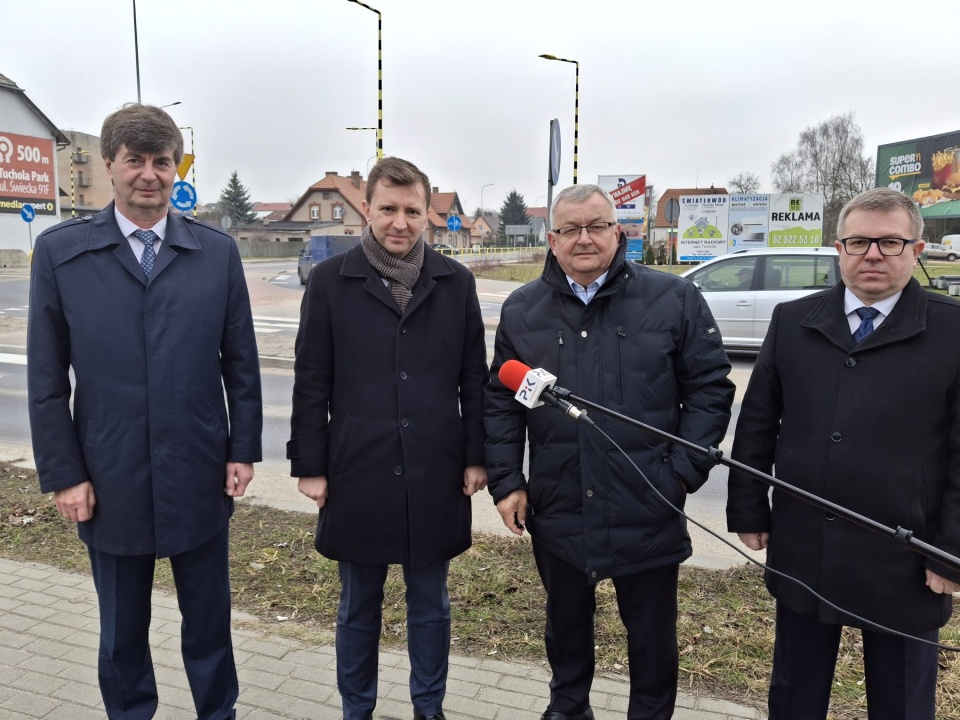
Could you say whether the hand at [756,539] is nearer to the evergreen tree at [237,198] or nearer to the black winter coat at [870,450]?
the black winter coat at [870,450]

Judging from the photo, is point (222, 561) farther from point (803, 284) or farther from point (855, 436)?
point (803, 284)

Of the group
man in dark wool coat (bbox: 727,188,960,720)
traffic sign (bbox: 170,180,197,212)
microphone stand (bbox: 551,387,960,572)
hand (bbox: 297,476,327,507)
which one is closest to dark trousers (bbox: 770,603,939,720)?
man in dark wool coat (bbox: 727,188,960,720)

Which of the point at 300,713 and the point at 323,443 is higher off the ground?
the point at 323,443

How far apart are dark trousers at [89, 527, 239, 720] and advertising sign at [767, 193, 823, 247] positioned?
24.7 metres

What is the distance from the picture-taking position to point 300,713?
3.04 meters

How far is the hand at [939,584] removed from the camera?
2230mm

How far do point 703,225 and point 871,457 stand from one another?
24.4 metres

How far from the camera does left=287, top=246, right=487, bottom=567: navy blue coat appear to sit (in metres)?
2.81

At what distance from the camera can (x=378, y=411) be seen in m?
2.81

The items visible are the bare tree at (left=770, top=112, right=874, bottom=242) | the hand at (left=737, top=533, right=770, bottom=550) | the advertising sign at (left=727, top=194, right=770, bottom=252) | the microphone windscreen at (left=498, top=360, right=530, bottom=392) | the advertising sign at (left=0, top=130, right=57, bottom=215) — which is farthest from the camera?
the bare tree at (left=770, top=112, right=874, bottom=242)

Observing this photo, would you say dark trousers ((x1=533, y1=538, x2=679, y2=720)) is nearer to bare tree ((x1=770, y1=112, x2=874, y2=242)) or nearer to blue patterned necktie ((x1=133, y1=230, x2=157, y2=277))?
blue patterned necktie ((x1=133, y1=230, x2=157, y2=277))

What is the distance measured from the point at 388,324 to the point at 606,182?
716 inches

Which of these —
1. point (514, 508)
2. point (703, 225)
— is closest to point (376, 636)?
point (514, 508)

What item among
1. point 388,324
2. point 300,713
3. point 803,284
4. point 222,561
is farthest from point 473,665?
point 803,284
